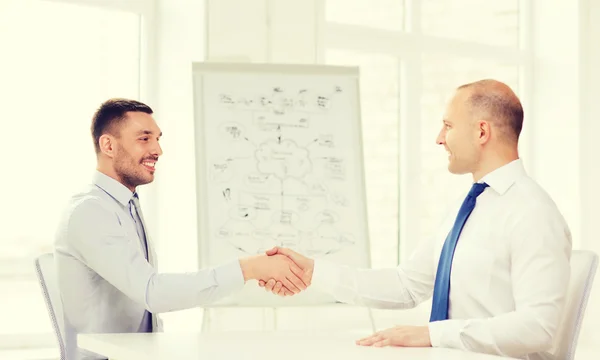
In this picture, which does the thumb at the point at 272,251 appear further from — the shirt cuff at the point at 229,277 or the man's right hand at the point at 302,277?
the shirt cuff at the point at 229,277

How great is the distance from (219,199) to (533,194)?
1.39 m

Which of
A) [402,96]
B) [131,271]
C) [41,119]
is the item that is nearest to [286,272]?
[131,271]

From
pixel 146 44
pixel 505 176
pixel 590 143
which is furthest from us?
pixel 590 143

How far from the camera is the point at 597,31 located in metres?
4.97

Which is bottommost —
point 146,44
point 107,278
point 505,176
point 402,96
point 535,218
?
point 107,278

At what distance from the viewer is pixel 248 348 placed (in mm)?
2141

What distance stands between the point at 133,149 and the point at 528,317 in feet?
4.63

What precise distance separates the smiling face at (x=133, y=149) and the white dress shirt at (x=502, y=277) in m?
0.69

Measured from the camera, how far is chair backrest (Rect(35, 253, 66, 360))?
2602 mm

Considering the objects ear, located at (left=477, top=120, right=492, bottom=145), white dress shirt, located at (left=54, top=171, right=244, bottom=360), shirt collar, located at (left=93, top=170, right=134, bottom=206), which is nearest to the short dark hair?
shirt collar, located at (left=93, top=170, right=134, bottom=206)

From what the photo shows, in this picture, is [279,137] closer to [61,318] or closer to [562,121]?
[61,318]

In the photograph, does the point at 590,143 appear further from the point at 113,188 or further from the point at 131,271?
the point at 131,271

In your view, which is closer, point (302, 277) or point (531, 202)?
point (531, 202)

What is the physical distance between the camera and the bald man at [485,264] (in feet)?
7.29
